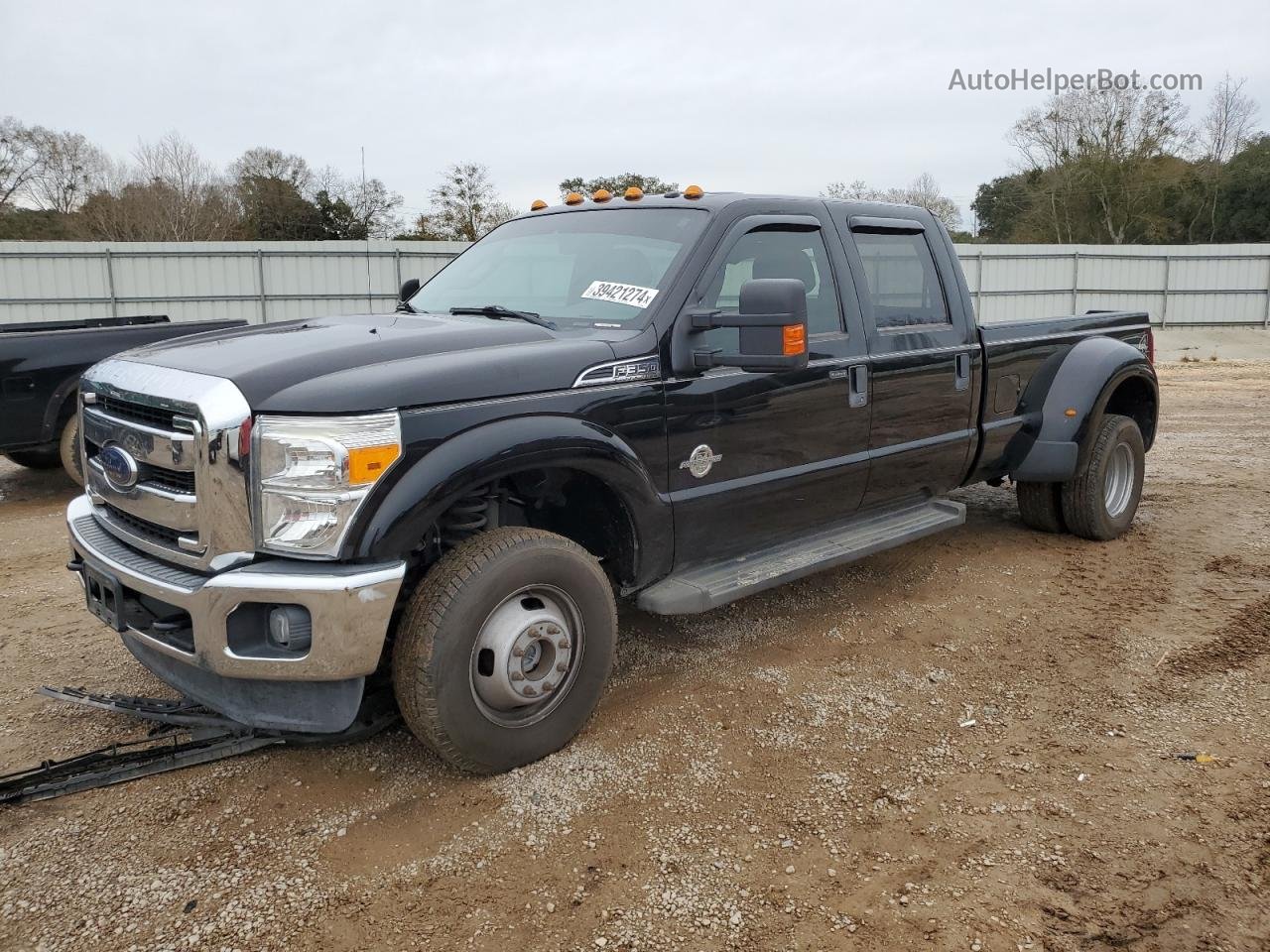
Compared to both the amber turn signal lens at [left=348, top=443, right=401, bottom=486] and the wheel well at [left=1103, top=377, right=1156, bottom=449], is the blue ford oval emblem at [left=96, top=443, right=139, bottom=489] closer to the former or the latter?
the amber turn signal lens at [left=348, top=443, right=401, bottom=486]

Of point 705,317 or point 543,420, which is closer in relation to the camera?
point 543,420

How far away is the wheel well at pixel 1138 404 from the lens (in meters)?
5.90

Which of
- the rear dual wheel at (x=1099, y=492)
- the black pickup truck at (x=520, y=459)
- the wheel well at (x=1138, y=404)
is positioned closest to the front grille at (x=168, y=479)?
the black pickup truck at (x=520, y=459)

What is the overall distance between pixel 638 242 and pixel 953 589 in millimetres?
2579

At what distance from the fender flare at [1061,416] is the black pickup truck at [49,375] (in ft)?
18.2

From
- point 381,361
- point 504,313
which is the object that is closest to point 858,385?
point 504,313

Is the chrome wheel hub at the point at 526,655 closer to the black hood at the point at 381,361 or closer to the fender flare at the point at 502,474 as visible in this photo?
the fender flare at the point at 502,474

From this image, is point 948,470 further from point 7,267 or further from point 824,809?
point 7,267

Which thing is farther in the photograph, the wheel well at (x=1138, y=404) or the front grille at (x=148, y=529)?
the wheel well at (x=1138, y=404)

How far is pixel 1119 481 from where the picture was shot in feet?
19.4

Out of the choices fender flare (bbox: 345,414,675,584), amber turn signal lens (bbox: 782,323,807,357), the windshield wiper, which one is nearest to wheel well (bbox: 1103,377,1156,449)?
amber turn signal lens (bbox: 782,323,807,357)

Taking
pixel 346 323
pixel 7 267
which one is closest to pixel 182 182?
pixel 7 267

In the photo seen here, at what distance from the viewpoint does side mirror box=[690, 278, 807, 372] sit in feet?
10.5

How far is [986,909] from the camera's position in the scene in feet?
8.07
